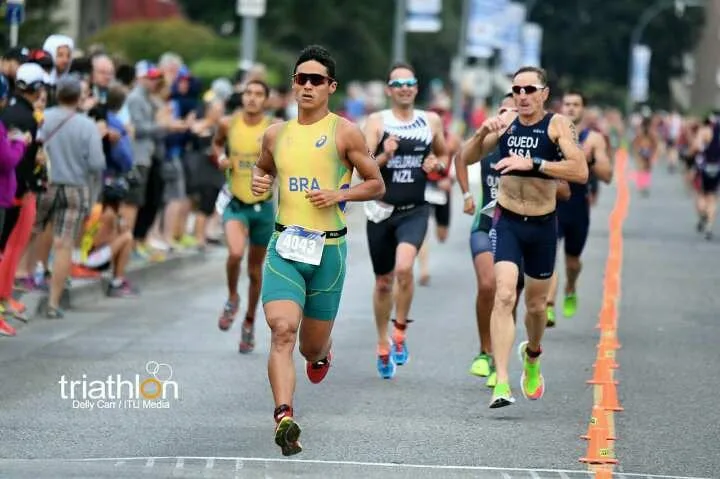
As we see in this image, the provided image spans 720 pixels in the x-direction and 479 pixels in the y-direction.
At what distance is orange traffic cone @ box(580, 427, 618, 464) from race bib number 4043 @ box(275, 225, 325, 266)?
156 centimetres

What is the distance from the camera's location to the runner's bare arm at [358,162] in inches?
364

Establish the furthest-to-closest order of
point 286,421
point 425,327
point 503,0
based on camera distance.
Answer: point 503,0
point 425,327
point 286,421

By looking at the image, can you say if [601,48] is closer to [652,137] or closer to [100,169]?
[652,137]

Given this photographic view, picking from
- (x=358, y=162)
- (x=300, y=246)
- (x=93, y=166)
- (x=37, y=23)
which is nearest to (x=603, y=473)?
(x=300, y=246)

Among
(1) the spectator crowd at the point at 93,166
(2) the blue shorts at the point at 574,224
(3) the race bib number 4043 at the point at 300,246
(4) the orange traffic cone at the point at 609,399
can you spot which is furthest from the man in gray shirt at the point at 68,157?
(3) the race bib number 4043 at the point at 300,246

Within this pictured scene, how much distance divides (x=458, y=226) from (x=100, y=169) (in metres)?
13.3

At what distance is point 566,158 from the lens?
10.7 metres

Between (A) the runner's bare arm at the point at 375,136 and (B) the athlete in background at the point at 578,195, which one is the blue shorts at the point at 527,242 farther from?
(B) the athlete in background at the point at 578,195

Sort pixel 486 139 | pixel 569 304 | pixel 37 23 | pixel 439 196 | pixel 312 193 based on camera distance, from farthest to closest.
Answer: pixel 37 23 < pixel 439 196 < pixel 569 304 < pixel 486 139 < pixel 312 193

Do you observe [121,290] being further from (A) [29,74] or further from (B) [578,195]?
(B) [578,195]

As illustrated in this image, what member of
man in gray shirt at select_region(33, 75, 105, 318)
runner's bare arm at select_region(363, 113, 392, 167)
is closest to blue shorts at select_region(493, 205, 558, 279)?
runner's bare arm at select_region(363, 113, 392, 167)

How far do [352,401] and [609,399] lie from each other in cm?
146

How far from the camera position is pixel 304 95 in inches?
363

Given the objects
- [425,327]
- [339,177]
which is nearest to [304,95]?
[339,177]
